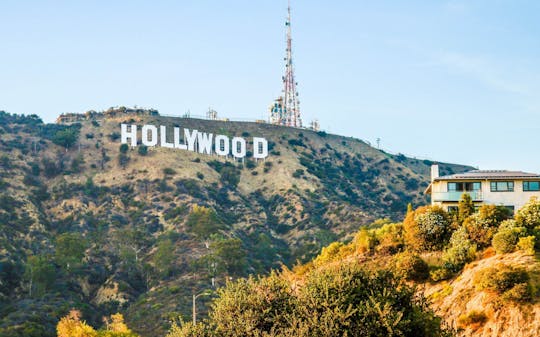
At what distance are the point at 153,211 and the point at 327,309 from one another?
361 ft

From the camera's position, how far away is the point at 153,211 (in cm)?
13950

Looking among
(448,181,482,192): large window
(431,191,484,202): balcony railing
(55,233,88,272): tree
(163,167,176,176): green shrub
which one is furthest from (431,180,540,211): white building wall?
(163,167,176,176): green shrub

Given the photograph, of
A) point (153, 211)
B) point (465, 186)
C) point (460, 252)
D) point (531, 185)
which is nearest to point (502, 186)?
point (531, 185)

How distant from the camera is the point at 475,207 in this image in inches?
2613

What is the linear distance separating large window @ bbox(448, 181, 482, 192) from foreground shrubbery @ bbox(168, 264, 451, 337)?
33.0m

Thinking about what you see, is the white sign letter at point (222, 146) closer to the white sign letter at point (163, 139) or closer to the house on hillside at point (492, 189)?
the white sign letter at point (163, 139)

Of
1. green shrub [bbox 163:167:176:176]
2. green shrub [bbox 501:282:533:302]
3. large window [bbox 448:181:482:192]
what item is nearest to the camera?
green shrub [bbox 501:282:533:302]

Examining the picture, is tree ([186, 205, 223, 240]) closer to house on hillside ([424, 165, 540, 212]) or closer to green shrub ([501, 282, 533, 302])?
house on hillside ([424, 165, 540, 212])

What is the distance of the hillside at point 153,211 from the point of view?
105m

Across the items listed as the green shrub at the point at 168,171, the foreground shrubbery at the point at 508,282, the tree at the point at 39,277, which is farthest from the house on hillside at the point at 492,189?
the green shrub at the point at 168,171

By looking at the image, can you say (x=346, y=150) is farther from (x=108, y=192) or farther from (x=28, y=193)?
(x=28, y=193)

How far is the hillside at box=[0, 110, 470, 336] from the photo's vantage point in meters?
105

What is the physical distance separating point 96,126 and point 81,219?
161 feet

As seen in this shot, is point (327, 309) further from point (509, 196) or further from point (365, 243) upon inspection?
point (509, 196)
